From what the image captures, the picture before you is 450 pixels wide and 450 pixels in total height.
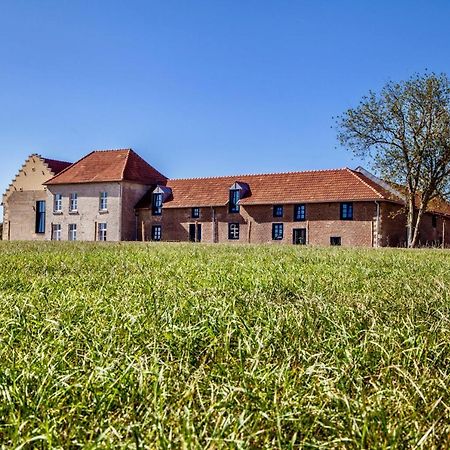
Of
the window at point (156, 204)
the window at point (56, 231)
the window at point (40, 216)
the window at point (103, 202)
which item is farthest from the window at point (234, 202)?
the window at point (40, 216)

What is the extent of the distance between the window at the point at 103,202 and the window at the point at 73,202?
3.06 m

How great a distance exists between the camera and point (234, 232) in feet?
150

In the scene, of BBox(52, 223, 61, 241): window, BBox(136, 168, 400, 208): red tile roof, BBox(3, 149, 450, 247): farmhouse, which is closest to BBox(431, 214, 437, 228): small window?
BBox(3, 149, 450, 247): farmhouse

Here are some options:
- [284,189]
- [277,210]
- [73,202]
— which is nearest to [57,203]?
[73,202]

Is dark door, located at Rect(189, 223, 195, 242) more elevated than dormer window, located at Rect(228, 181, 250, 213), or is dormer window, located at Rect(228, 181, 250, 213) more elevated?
dormer window, located at Rect(228, 181, 250, 213)

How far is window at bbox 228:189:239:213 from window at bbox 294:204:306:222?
4.82m

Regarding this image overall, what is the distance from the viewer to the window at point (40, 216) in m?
55.8

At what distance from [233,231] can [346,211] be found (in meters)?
9.03

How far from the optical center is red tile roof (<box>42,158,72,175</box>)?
2239 inches

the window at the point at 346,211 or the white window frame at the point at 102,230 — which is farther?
the white window frame at the point at 102,230

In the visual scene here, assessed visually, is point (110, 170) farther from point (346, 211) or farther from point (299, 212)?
point (346, 211)

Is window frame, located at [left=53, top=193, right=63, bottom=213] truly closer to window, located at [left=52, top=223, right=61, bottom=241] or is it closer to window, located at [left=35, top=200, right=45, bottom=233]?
window, located at [left=52, top=223, right=61, bottom=241]

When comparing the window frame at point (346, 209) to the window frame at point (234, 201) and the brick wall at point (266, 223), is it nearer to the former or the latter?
the brick wall at point (266, 223)

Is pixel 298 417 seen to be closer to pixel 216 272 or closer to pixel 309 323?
pixel 309 323
